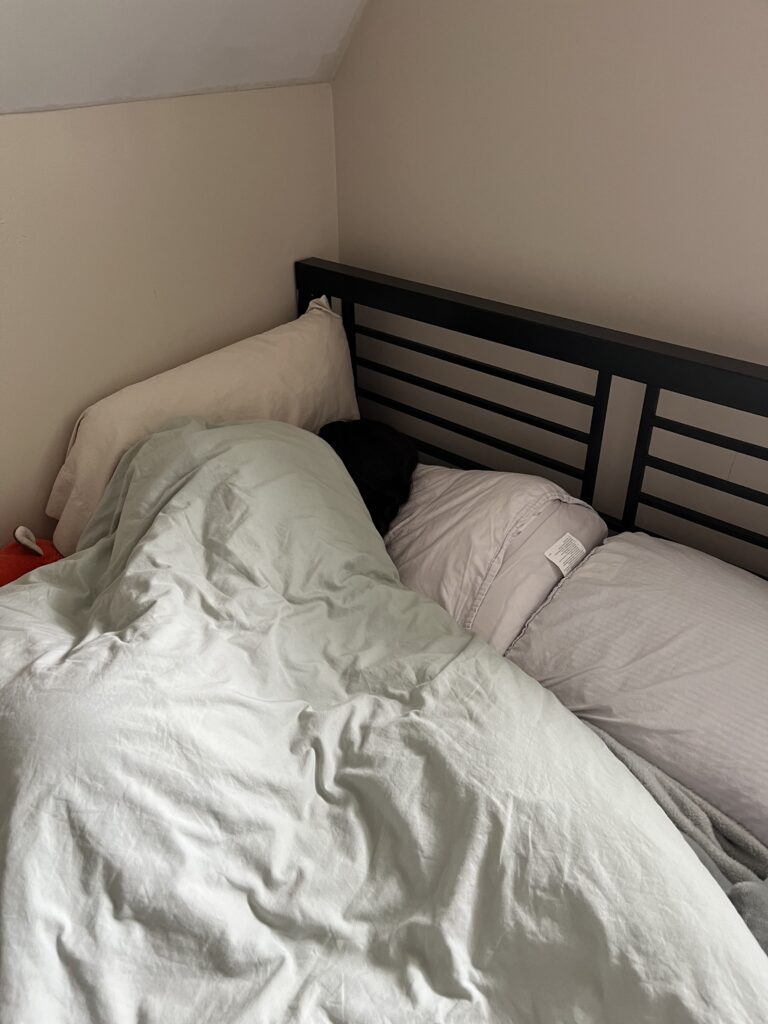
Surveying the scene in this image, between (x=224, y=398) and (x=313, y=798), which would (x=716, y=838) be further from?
(x=224, y=398)

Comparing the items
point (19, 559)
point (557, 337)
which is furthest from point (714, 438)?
point (19, 559)

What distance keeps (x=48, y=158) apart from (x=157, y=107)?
0.83 ft

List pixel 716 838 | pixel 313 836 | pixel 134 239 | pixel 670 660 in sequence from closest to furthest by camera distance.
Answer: pixel 313 836 < pixel 716 838 < pixel 670 660 < pixel 134 239

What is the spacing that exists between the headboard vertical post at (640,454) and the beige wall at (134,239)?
95cm

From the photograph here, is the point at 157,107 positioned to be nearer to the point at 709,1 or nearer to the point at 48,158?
the point at 48,158

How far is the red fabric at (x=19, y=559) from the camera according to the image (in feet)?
5.11

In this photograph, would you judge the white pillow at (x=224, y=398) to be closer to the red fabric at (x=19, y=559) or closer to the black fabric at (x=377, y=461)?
the red fabric at (x=19, y=559)

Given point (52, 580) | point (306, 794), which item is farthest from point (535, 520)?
point (52, 580)

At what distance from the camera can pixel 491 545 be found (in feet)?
4.83

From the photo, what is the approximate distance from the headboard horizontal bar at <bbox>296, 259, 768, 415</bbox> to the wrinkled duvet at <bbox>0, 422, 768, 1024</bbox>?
0.57m

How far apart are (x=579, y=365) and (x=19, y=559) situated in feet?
3.75

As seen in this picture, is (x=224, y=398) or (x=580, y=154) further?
(x=224, y=398)

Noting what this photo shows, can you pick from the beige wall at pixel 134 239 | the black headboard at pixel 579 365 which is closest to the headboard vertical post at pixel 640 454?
the black headboard at pixel 579 365

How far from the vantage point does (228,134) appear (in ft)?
5.67
